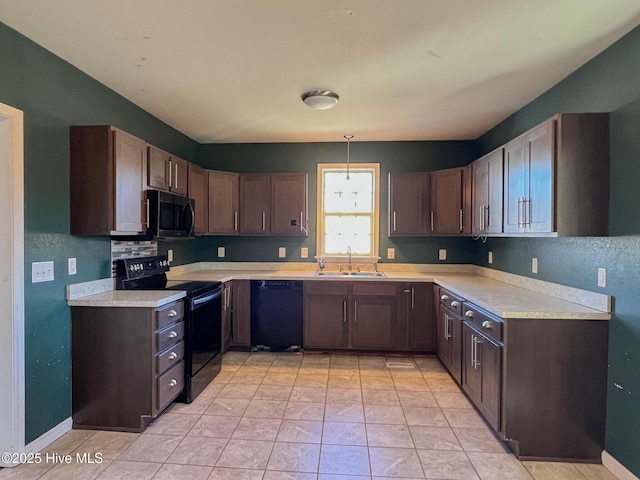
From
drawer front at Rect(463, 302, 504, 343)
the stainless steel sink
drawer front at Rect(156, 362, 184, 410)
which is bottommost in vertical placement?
drawer front at Rect(156, 362, 184, 410)

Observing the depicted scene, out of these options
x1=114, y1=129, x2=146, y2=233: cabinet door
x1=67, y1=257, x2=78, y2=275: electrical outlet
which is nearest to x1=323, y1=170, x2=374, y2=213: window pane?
x1=114, y1=129, x2=146, y2=233: cabinet door

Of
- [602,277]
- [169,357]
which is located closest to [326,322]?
[169,357]

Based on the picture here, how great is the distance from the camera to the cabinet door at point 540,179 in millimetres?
2150

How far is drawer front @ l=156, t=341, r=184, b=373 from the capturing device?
2413 millimetres

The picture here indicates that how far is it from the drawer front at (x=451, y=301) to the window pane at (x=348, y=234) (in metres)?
1.16

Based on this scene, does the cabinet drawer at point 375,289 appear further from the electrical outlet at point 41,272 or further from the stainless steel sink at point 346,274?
Result: the electrical outlet at point 41,272

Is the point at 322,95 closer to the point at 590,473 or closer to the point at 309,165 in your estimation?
the point at 309,165

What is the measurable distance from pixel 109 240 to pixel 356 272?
102 inches

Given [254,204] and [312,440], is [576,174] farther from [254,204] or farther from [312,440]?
[254,204]

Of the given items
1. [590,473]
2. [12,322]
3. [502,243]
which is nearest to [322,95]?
[502,243]

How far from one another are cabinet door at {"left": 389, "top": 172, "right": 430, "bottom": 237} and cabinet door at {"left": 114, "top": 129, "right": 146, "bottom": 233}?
261 cm

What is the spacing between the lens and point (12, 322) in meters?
1.98

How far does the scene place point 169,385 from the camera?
99.7 inches

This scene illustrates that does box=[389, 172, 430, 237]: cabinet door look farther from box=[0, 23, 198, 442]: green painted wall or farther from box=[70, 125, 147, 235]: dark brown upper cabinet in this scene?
box=[0, 23, 198, 442]: green painted wall
